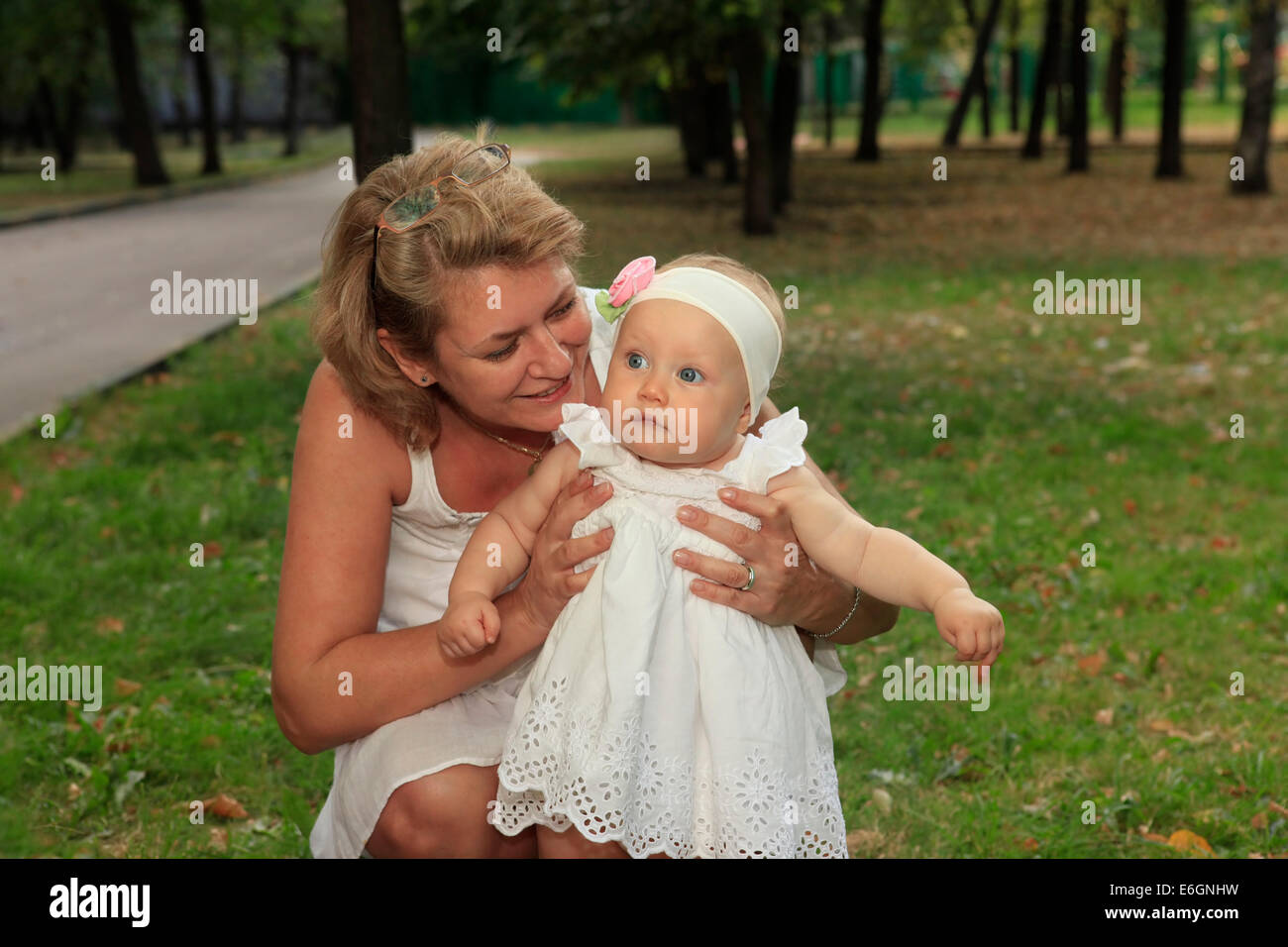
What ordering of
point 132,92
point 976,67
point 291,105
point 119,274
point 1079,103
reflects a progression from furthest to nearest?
point 291,105, point 976,67, point 132,92, point 1079,103, point 119,274

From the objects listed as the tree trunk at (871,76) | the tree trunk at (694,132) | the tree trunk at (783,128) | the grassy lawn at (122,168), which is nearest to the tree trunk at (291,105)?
the grassy lawn at (122,168)

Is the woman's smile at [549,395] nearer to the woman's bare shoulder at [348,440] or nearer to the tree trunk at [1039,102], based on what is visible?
the woman's bare shoulder at [348,440]

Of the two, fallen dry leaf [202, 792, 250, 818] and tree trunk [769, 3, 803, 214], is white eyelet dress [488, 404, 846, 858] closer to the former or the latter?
fallen dry leaf [202, 792, 250, 818]

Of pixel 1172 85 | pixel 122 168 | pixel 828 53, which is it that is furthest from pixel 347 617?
pixel 122 168

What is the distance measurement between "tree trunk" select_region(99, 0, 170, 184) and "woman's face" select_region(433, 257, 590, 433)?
28.1 metres

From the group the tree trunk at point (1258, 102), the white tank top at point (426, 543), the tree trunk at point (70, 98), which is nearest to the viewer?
the white tank top at point (426, 543)

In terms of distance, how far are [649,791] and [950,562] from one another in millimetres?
3453

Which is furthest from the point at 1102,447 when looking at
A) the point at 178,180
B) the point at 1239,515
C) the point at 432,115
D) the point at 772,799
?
the point at 432,115

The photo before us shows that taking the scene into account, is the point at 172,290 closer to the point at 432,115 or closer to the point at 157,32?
the point at 157,32

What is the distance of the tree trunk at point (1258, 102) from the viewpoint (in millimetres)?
18969

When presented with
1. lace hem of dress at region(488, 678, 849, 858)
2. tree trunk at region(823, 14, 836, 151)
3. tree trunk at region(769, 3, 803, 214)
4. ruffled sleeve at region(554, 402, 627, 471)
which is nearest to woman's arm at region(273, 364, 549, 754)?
lace hem of dress at region(488, 678, 849, 858)

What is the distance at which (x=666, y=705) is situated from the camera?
8.63 feet

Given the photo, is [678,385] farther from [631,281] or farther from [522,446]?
[522,446]

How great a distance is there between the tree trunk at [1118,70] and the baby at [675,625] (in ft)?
112
